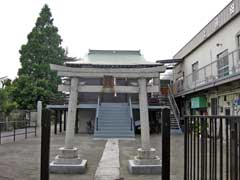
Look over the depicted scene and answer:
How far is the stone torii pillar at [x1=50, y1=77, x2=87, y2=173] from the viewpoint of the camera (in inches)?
316

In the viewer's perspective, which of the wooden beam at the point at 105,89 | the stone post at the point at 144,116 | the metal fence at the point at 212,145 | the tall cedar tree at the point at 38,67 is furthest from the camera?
the tall cedar tree at the point at 38,67

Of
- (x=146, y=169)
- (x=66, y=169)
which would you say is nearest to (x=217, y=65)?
(x=146, y=169)

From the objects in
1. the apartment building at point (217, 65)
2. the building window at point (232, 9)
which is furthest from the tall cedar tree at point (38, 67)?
the building window at point (232, 9)

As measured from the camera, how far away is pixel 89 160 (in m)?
10.1

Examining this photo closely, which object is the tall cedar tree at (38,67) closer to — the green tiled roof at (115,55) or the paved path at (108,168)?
the green tiled roof at (115,55)

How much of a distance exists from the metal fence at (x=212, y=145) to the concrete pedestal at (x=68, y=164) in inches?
152

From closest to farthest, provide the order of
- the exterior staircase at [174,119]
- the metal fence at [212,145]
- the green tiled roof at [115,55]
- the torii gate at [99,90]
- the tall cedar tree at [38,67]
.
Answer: the metal fence at [212,145]
the torii gate at [99,90]
the exterior staircase at [174,119]
the green tiled roof at [115,55]
the tall cedar tree at [38,67]

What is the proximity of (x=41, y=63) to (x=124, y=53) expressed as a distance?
334 inches

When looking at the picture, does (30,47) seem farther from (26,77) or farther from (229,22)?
(229,22)

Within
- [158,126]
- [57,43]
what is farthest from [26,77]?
[158,126]

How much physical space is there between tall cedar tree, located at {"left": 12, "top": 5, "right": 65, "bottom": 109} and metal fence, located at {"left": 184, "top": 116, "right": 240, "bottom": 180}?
26147 mm

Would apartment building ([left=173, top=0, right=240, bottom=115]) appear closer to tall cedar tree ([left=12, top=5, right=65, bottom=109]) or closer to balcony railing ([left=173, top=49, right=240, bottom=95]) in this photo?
balcony railing ([left=173, top=49, right=240, bottom=95])

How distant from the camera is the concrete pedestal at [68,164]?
8.01 metres

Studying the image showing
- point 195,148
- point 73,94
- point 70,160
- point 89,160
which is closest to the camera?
point 195,148
